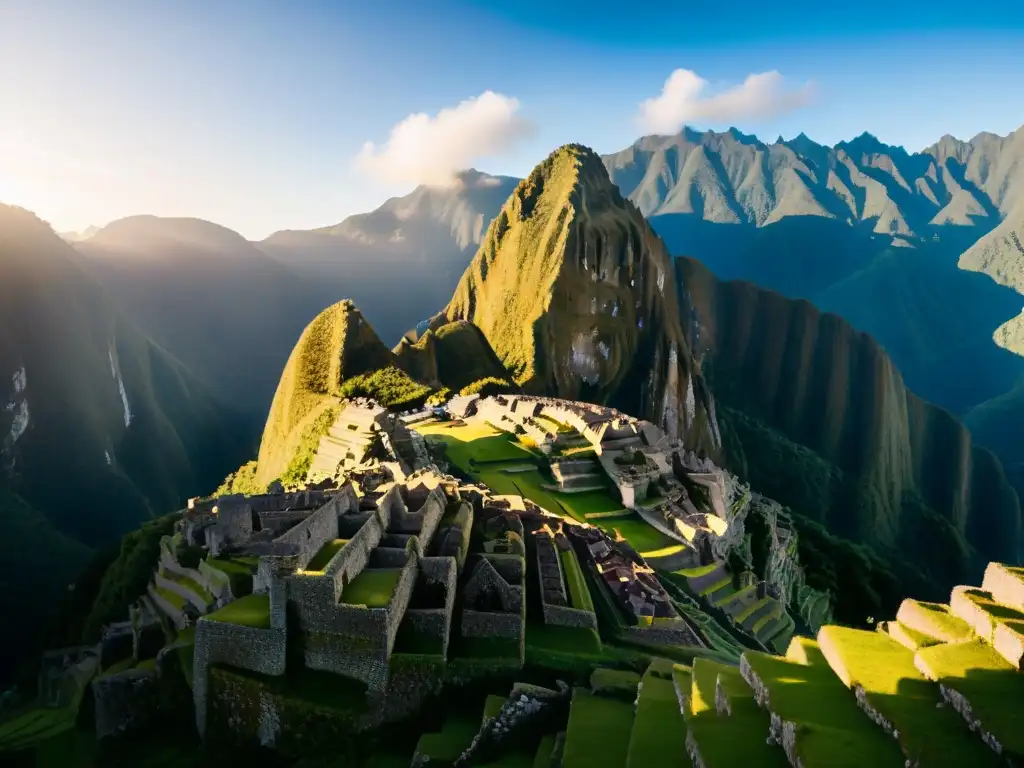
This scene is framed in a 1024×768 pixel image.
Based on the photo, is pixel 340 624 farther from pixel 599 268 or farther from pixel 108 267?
pixel 108 267

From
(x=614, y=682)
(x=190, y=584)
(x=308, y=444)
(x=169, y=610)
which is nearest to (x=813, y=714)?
(x=614, y=682)

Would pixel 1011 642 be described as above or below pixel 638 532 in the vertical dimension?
above

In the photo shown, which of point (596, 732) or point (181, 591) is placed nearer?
point (596, 732)

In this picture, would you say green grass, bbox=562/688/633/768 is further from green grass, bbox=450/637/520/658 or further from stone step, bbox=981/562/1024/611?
stone step, bbox=981/562/1024/611

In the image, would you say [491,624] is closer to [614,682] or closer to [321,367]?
[614,682]

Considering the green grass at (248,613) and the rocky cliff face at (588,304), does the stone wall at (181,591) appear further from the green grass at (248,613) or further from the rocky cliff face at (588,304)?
the rocky cliff face at (588,304)

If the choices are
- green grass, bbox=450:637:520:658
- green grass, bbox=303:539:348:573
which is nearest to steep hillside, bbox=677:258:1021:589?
green grass, bbox=450:637:520:658
